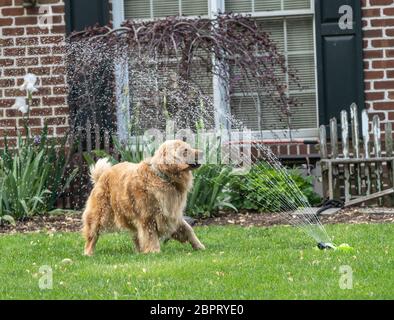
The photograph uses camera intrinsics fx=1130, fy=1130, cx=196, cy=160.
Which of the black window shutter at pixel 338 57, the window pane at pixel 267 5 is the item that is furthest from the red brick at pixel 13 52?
the black window shutter at pixel 338 57

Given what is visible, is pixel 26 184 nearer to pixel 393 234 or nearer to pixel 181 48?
pixel 181 48

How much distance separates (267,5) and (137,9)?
4.62 feet

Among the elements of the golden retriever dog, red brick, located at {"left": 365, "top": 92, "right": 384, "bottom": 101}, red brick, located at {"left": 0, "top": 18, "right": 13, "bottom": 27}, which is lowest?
the golden retriever dog

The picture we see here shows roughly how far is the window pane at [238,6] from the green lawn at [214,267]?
3.37 m

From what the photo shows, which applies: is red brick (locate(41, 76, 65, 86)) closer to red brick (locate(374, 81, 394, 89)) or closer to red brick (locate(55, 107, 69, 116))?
red brick (locate(55, 107, 69, 116))

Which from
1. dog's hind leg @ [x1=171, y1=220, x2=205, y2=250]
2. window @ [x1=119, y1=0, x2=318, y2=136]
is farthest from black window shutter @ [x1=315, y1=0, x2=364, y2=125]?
dog's hind leg @ [x1=171, y1=220, x2=205, y2=250]

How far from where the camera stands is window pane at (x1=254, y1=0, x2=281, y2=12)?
12.0 meters

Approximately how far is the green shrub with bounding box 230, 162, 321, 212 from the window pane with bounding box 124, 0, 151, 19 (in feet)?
7.25

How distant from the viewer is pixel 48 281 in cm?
700

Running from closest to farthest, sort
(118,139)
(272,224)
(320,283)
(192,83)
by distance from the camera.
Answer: (320,283) < (272,224) < (192,83) < (118,139)

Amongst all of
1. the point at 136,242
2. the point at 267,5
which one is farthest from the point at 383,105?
the point at 136,242

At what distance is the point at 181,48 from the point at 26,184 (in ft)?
6.58

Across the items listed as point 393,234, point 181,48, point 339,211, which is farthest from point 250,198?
point 393,234

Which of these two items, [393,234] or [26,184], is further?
[26,184]
